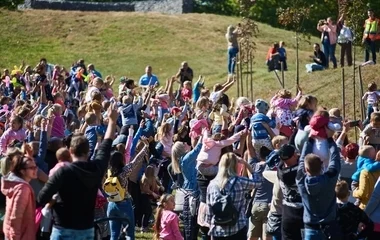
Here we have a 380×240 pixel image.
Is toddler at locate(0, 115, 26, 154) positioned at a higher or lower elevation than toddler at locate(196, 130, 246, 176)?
higher

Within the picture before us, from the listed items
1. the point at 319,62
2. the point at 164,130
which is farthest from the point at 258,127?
the point at 319,62

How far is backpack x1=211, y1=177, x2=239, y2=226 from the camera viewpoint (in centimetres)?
1151

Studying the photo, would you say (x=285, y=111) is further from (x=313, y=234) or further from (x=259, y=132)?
(x=313, y=234)

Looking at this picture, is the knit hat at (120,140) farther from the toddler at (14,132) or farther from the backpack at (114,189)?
the backpack at (114,189)

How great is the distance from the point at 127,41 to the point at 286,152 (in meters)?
37.5

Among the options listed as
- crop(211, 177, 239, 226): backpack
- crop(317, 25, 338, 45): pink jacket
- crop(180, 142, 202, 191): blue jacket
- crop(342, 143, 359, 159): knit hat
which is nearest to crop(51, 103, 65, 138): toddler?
crop(180, 142, 202, 191): blue jacket

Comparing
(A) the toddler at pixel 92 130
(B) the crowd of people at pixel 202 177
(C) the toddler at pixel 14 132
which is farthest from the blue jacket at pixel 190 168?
(C) the toddler at pixel 14 132

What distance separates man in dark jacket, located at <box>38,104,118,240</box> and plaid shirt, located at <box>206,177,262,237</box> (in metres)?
1.92

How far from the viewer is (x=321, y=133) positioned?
1137cm

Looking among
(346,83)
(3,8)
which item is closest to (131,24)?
(3,8)

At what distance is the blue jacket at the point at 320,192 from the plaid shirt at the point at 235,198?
710 mm

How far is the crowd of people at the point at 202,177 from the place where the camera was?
33.1ft

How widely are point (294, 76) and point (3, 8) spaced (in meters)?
24.0

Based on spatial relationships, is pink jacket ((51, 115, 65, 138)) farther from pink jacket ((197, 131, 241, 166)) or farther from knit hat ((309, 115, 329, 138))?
knit hat ((309, 115, 329, 138))
